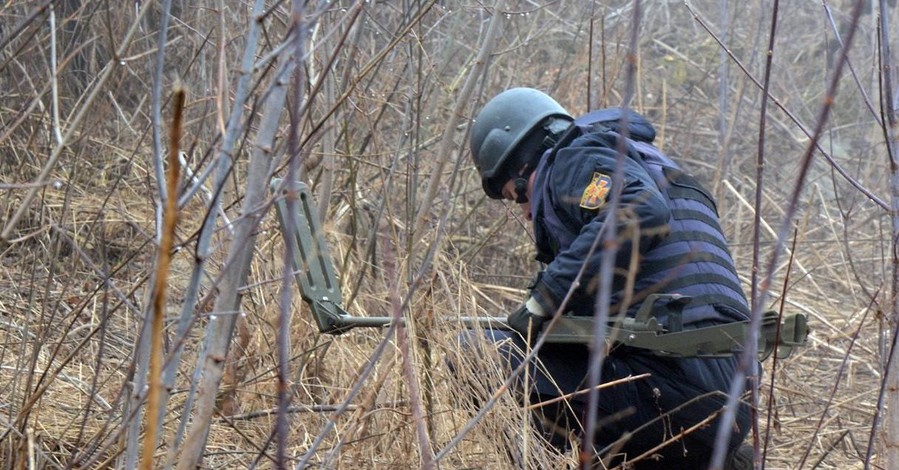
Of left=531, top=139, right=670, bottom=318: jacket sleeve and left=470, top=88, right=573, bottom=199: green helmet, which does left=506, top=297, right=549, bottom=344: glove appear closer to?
left=531, top=139, right=670, bottom=318: jacket sleeve

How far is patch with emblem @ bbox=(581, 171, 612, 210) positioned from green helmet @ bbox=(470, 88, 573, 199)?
0.61 meters

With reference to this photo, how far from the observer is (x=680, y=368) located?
3.53 m

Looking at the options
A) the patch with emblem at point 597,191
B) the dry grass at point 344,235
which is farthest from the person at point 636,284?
the dry grass at point 344,235

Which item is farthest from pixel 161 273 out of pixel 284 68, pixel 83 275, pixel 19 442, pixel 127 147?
pixel 127 147

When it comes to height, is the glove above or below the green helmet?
below

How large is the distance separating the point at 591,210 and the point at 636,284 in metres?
0.30

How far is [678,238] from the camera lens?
356 cm

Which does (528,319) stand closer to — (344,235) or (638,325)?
(638,325)

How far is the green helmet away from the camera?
4023 mm

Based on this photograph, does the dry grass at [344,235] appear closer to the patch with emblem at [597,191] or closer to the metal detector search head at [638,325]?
the metal detector search head at [638,325]

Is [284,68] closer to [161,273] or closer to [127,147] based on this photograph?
[161,273]

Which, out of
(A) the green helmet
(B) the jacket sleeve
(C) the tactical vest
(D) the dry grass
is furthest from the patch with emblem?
(A) the green helmet

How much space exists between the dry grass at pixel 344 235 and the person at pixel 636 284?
0.27 meters

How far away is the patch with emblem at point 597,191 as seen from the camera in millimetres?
3416
